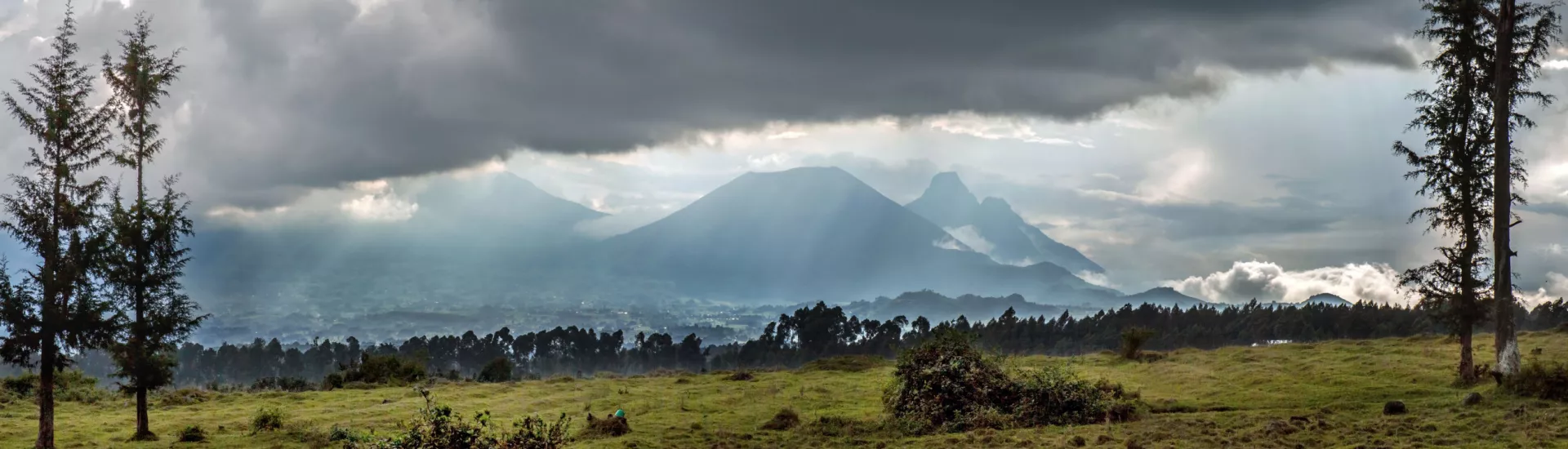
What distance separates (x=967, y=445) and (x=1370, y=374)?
20.1 m

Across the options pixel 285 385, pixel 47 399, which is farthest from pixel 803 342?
pixel 47 399

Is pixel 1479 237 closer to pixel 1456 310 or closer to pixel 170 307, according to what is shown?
pixel 1456 310

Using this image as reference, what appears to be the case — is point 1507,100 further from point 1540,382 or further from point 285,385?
point 285,385

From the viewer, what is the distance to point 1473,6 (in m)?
34.5

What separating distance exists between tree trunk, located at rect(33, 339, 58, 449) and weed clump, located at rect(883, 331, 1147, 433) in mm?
26835

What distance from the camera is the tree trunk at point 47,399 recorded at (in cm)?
3059

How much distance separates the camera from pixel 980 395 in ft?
103

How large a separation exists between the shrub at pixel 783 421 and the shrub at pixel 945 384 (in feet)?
10.6

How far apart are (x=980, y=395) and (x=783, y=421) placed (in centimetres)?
652

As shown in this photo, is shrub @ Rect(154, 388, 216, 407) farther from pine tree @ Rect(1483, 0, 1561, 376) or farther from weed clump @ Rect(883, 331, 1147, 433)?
pine tree @ Rect(1483, 0, 1561, 376)

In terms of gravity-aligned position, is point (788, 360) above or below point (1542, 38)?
below

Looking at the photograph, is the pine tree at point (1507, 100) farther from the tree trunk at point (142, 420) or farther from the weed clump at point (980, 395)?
the tree trunk at point (142, 420)

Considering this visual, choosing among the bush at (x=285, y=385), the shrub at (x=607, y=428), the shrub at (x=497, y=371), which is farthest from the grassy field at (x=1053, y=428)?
the shrub at (x=497, y=371)

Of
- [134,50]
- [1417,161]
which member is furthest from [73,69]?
[1417,161]
